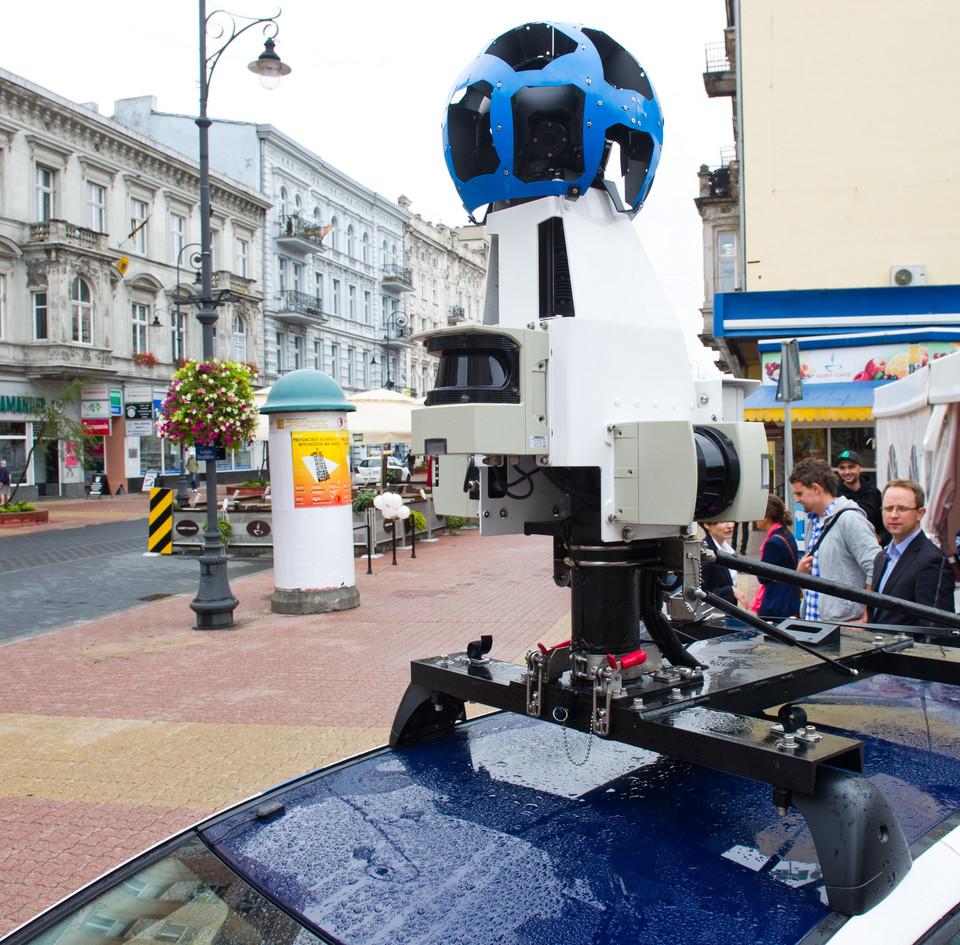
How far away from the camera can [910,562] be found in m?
5.14

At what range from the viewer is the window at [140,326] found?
129 feet

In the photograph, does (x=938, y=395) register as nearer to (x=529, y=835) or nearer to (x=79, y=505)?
(x=529, y=835)

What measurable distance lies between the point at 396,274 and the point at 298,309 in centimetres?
1427

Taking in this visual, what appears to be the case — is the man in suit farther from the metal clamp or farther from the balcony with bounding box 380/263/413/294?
the balcony with bounding box 380/263/413/294

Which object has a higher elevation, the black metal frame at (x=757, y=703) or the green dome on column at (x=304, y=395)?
the green dome on column at (x=304, y=395)

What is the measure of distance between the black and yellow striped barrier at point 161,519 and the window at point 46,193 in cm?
2480

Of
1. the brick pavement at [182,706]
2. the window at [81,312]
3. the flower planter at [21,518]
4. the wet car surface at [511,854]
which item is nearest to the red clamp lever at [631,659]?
the wet car surface at [511,854]

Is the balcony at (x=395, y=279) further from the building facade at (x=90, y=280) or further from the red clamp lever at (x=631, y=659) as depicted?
the red clamp lever at (x=631, y=659)

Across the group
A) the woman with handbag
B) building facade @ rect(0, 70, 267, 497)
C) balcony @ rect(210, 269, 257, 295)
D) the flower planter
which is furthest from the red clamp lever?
balcony @ rect(210, 269, 257, 295)

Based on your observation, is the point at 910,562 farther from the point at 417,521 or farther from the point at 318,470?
the point at 417,521

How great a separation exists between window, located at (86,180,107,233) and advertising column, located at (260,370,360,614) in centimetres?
3037

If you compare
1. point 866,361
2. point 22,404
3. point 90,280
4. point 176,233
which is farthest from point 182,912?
point 176,233

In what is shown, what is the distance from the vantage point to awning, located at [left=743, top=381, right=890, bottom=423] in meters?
15.6

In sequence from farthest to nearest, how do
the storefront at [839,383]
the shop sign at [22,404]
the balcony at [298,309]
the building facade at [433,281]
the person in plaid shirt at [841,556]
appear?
the building facade at [433,281]
the balcony at [298,309]
the shop sign at [22,404]
the storefront at [839,383]
the person in plaid shirt at [841,556]
